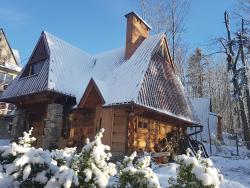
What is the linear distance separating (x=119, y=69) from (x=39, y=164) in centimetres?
1320

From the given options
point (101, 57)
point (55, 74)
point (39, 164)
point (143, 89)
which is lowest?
point (39, 164)

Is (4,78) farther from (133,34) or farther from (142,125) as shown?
(142,125)

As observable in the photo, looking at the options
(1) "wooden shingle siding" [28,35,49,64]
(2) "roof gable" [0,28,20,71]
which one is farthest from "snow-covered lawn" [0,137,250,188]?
(2) "roof gable" [0,28,20,71]

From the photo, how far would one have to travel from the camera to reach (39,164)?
509cm

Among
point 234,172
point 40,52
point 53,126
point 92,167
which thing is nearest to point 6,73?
point 40,52

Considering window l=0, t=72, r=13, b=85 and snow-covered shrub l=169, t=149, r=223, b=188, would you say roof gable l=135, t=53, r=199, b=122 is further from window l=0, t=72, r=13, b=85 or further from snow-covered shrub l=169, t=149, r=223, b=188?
window l=0, t=72, r=13, b=85

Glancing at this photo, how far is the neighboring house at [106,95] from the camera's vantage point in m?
14.8

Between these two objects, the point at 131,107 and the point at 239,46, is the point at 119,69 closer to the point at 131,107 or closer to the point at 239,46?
the point at 131,107

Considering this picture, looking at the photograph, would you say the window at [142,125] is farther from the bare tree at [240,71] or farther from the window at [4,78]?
the window at [4,78]

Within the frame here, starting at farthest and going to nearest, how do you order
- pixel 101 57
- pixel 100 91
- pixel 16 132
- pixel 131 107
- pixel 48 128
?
pixel 101 57 → pixel 16 132 → pixel 48 128 → pixel 100 91 → pixel 131 107

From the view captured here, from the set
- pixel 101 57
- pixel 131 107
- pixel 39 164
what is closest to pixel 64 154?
pixel 39 164

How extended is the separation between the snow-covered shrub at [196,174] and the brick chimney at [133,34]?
14.3 m

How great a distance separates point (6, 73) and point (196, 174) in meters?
34.5

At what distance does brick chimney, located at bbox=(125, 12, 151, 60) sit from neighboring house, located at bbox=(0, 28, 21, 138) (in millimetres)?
19086
